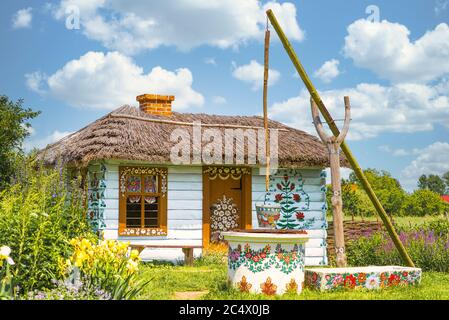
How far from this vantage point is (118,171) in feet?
39.2

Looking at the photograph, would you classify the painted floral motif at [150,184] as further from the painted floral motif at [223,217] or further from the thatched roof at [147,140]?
the painted floral motif at [223,217]

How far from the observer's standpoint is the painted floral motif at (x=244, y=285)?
294 inches

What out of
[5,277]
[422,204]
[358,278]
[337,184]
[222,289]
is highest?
[422,204]

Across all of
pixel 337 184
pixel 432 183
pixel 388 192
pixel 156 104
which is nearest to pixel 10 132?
pixel 156 104

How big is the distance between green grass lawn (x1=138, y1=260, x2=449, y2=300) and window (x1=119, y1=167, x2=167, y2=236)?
154 cm

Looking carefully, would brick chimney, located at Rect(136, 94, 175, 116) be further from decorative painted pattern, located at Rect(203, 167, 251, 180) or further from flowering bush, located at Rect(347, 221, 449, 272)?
flowering bush, located at Rect(347, 221, 449, 272)

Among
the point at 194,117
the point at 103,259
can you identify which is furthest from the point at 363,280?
the point at 194,117

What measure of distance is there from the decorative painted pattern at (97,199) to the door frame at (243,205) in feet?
6.92

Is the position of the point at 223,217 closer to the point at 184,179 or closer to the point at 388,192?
the point at 184,179

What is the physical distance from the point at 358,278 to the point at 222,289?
187 centimetres

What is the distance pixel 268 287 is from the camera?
7.44 metres

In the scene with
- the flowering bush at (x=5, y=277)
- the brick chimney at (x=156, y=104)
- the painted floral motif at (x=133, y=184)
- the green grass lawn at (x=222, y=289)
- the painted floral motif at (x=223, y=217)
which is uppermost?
the brick chimney at (x=156, y=104)

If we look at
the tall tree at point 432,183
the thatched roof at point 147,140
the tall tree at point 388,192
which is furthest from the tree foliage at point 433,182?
the thatched roof at point 147,140

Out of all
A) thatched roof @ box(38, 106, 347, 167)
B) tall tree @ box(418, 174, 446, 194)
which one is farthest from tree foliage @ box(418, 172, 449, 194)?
thatched roof @ box(38, 106, 347, 167)
